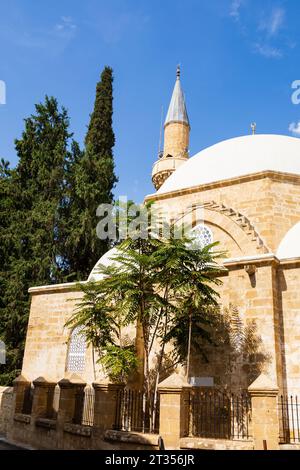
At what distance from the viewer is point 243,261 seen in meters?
8.54

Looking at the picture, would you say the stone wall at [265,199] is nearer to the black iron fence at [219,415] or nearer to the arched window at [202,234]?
the arched window at [202,234]

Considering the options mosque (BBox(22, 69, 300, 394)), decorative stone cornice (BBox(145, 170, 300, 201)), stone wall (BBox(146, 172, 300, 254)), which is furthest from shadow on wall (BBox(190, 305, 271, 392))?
decorative stone cornice (BBox(145, 170, 300, 201))

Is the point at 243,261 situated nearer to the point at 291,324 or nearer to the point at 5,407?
the point at 291,324

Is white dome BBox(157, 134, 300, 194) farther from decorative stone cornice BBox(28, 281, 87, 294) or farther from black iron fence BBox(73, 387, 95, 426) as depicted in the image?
black iron fence BBox(73, 387, 95, 426)

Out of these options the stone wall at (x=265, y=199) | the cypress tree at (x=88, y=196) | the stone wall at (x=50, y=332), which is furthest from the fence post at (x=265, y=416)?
the cypress tree at (x=88, y=196)

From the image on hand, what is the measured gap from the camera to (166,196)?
492 inches

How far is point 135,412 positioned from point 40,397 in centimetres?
288

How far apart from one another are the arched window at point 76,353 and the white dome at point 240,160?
5.23m

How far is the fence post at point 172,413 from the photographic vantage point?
263 inches

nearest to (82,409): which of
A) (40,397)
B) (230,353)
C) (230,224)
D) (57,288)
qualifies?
(40,397)
